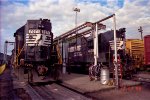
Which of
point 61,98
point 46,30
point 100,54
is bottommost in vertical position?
point 61,98

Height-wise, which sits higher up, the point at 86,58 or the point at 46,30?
the point at 46,30

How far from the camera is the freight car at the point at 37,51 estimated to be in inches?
518

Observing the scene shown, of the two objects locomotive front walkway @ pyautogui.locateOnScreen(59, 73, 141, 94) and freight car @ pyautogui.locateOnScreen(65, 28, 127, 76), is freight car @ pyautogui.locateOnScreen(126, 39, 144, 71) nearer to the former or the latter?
freight car @ pyautogui.locateOnScreen(65, 28, 127, 76)

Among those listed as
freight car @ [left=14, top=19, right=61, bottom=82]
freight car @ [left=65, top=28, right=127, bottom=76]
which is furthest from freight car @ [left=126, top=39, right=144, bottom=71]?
freight car @ [left=14, top=19, right=61, bottom=82]

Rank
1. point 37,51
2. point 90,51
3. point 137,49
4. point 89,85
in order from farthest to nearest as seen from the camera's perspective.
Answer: point 137,49, point 90,51, point 37,51, point 89,85

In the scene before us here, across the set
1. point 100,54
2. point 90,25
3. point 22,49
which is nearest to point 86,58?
point 100,54

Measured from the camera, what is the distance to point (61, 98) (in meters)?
8.80

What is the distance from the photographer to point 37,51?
44.6 ft

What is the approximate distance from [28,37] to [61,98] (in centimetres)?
570

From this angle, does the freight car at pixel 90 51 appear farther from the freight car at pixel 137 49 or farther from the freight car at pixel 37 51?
the freight car at pixel 137 49

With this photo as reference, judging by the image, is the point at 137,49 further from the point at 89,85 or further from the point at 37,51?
the point at 37,51

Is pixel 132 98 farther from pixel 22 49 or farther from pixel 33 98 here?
pixel 22 49

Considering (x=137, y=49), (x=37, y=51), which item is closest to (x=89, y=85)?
(x=37, y=51)

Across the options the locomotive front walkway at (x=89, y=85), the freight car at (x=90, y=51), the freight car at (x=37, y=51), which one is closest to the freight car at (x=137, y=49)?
the freight car at (x=90, y=51)
